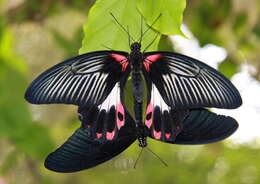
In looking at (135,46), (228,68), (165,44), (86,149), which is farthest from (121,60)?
(228,68)

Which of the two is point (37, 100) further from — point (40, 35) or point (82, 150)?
point (40, 35)

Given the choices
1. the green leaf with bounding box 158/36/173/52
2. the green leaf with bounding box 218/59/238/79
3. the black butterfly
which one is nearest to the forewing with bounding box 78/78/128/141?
the black butterfly

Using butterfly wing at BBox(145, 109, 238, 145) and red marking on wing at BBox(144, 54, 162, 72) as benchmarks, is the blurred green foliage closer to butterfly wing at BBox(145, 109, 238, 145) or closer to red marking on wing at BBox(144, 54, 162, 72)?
red marking on wing at BBox(144, 54, 162, 72)

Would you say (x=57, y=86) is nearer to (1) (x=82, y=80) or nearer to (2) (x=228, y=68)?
(1) (x=82, y=80)

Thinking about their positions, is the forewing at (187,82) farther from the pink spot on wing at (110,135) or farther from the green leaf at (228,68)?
the green leaf at (228,68)

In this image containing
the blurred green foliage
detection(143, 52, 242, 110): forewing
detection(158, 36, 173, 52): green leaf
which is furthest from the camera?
detection(158, 36, 173, 52): green leaf

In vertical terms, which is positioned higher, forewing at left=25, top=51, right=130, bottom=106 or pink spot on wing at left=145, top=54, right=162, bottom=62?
pink spot on wing at left=145, top=54, right=162, bottom=62

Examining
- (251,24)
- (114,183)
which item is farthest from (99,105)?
(114,183)
